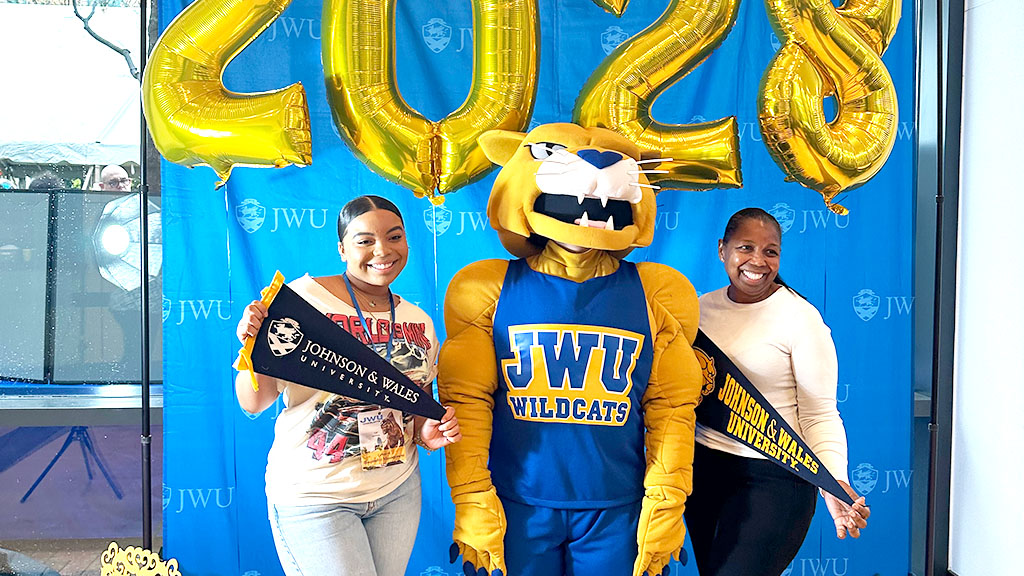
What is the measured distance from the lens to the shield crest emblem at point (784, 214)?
2287 mm

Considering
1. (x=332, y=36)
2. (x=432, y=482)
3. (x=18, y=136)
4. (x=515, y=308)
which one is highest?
(x=332, y=36)

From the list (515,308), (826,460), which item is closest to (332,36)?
(515,308)

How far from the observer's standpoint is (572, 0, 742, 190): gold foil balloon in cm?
194

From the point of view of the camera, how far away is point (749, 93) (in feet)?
7.36

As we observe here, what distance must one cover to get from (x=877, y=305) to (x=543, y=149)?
4.32 feet

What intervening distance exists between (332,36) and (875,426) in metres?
2.03

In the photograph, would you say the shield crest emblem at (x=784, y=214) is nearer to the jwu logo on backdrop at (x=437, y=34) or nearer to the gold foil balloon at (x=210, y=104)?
the jwu logo on backdrop at (x=437, y=34)

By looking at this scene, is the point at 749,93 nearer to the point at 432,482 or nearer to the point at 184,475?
the point at 432,482

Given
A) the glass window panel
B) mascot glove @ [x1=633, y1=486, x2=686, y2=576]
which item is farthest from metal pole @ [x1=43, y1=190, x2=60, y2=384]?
mascot glove @ [x1=633, y1=486, x2=686, y2=576]

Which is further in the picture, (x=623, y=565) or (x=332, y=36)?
(x=332, y=36)

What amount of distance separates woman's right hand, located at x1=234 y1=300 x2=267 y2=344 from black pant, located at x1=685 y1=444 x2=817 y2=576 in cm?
115

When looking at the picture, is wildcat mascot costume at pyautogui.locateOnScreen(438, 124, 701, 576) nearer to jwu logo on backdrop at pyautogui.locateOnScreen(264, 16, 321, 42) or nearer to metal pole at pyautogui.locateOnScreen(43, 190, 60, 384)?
jwu logo on backdrop at pyautogui.locateOnScreen(264, 16, 321, 42)

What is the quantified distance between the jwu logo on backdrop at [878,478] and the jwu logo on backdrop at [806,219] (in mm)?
788

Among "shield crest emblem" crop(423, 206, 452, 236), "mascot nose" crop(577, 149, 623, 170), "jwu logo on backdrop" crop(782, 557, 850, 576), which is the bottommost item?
"jwu logo on backdrop" crop(782, 557, 850, 576)
